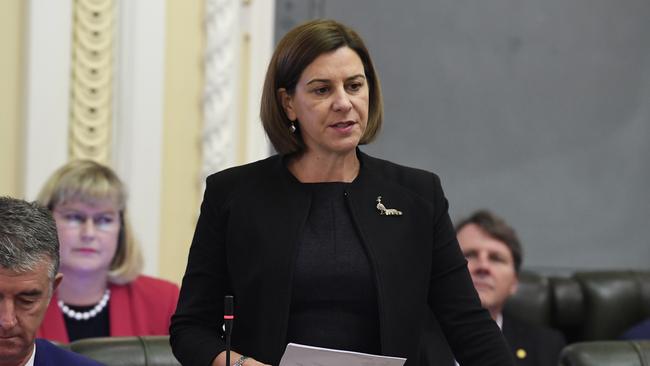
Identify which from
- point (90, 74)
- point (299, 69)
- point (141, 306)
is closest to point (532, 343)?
point (141, 306)

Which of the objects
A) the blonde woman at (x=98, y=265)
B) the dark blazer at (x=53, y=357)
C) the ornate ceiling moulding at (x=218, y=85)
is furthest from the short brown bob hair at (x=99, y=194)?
the dark blazer at (x=53, y=357)

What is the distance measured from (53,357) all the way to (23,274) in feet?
0.73

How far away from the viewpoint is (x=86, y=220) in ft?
14.0

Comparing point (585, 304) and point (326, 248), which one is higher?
point (326, 248)

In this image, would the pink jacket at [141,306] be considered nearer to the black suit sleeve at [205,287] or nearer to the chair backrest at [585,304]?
the chair backrest at [585,304]

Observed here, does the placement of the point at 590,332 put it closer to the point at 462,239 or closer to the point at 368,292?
the point at 462,239

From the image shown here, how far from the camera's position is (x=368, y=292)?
239 cm

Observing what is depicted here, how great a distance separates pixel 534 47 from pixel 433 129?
2.07ft

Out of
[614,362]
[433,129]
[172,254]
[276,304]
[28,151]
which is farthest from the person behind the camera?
[433,129]

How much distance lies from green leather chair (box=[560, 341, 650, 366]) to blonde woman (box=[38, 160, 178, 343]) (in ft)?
5.18

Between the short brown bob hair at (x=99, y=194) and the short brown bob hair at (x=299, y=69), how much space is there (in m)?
1.79

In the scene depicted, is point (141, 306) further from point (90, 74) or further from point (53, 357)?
point (53, 357)

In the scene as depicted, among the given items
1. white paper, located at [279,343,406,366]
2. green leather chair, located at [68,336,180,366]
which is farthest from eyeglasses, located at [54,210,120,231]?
white paper, located at [279,343,406,366]

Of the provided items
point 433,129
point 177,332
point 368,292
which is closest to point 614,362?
point 368,292
